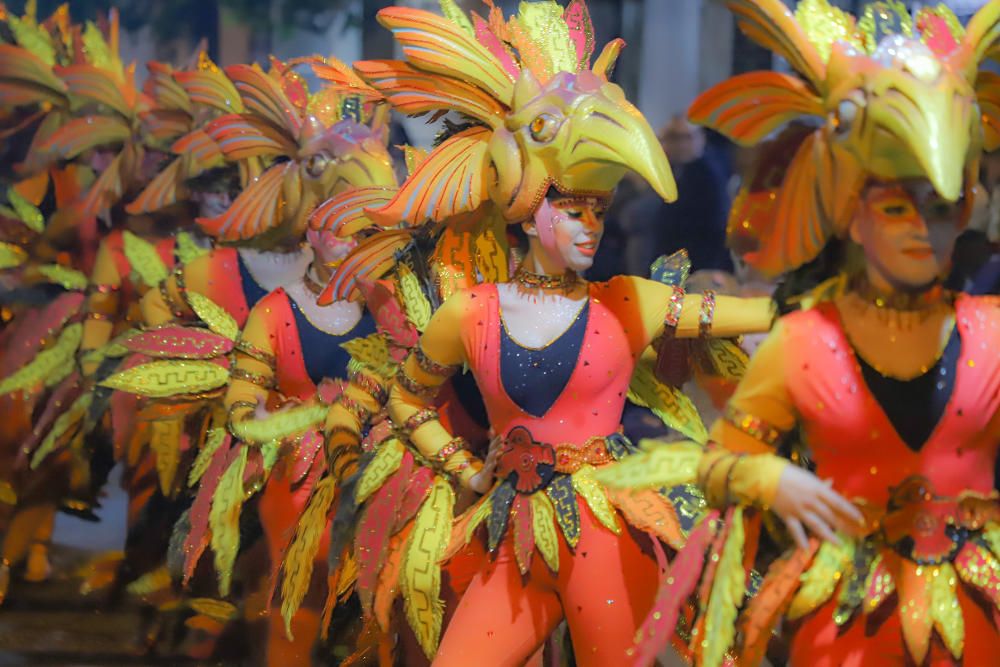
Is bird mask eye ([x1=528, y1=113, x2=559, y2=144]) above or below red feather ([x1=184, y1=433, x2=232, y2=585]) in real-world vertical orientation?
above

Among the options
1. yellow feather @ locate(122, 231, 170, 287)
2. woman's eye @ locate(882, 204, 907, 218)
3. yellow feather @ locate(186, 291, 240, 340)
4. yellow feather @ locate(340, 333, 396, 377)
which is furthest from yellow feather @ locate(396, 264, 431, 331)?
yellow feather @ locate(122, 231, 170, 287)

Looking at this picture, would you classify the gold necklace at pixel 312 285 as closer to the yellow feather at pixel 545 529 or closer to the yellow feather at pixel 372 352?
the yellow feather at pixel 372 352

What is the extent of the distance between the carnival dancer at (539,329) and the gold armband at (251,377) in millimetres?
614

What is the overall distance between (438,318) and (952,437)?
813 mm

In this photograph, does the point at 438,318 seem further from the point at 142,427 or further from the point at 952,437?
the point at 142,427

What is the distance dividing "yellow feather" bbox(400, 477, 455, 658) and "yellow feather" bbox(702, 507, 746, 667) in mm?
617

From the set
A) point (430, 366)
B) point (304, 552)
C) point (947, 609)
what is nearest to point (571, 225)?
point (430, 366)

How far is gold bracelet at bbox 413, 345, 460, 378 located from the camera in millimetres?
2160

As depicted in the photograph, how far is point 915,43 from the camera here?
1.58 meters

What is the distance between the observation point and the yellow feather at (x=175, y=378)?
2.85m

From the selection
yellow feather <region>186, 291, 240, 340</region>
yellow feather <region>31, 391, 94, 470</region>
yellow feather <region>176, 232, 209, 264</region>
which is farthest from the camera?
yellow feather <region>31, 391, 94, 470</region>

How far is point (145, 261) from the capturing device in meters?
3.57

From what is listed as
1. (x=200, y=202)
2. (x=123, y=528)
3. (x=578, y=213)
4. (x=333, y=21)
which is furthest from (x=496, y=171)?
(x=123, y=528)

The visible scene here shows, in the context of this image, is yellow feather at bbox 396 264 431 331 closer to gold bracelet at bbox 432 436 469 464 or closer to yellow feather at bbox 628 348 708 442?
gold bracelet at bbox 432 436 469 464
